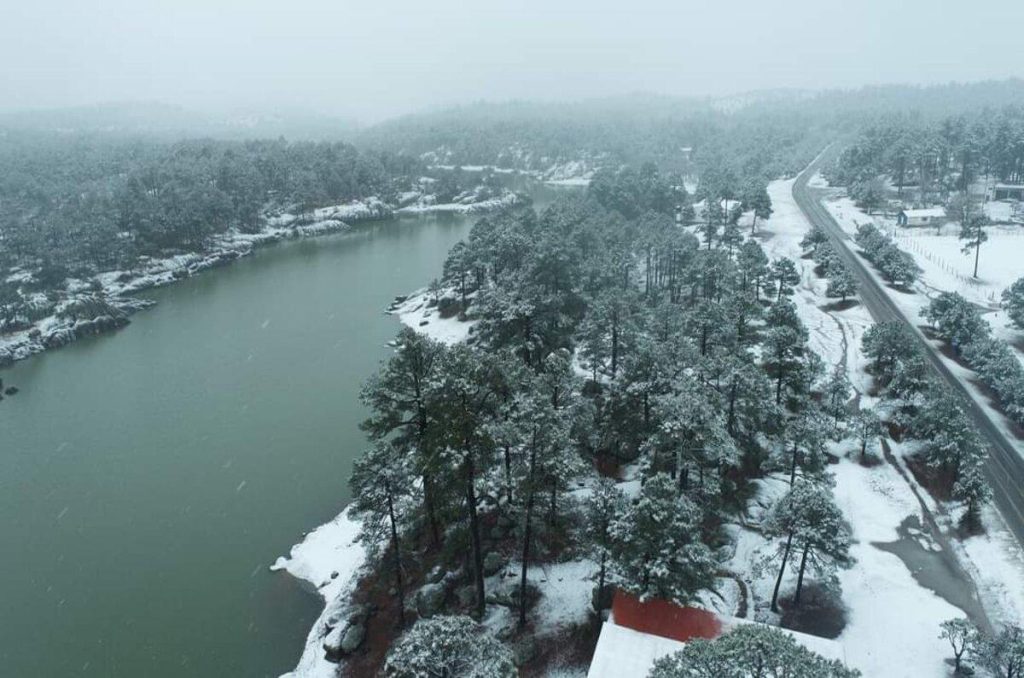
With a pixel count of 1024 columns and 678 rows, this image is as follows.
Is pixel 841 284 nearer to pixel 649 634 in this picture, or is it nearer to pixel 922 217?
pixel 922 217

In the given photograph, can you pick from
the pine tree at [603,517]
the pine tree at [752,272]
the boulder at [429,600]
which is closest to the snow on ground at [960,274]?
the pine tree at [752,272]

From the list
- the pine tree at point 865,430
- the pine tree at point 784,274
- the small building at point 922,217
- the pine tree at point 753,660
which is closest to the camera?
the pine tree at point 753,660

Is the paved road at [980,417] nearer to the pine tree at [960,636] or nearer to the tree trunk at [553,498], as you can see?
the pine tree at [960,636]

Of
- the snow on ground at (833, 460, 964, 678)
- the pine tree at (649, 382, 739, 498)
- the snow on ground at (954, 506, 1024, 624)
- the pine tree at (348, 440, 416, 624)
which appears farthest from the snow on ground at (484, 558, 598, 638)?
the snow on ground at (954, 506, 1024, 624)

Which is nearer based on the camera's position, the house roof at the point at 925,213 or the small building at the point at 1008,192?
the house roof at the point at 925,213

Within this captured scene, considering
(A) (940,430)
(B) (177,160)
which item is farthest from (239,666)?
(B) (177,160)

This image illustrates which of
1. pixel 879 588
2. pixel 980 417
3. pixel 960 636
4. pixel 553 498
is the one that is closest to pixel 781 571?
pixel 879 588

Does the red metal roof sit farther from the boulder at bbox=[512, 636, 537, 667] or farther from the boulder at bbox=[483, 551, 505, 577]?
the boulder at bbox=[483, 551, 505, 577]
